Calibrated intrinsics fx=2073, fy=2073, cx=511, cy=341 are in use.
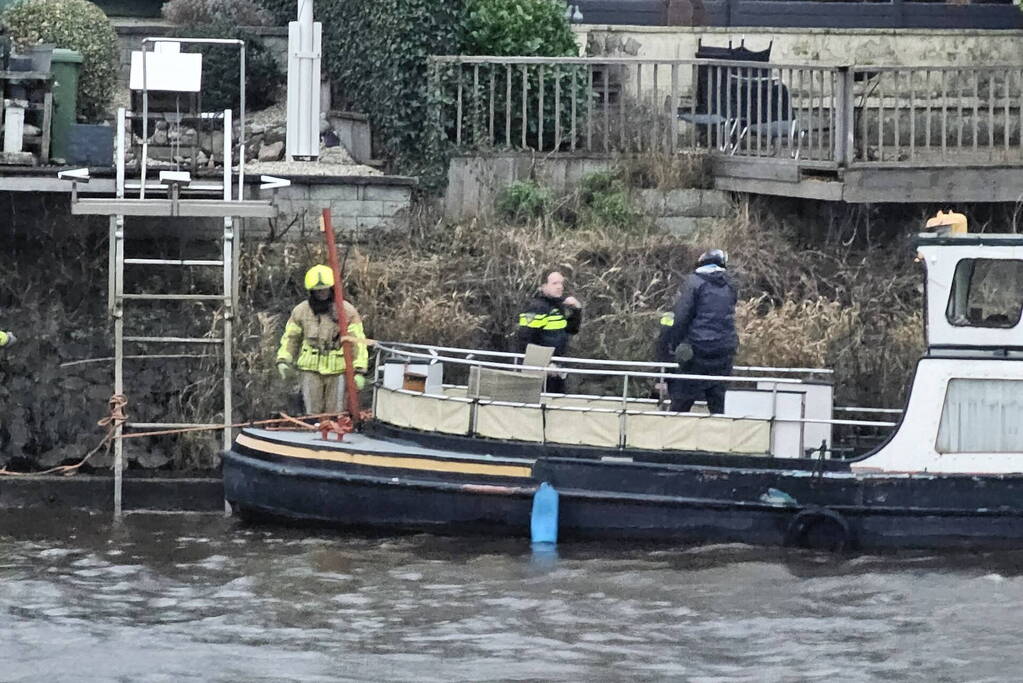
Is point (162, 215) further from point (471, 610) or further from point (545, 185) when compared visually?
point (545, 185)

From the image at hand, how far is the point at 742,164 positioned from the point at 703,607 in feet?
23.3

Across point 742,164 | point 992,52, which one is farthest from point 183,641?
point 992,52

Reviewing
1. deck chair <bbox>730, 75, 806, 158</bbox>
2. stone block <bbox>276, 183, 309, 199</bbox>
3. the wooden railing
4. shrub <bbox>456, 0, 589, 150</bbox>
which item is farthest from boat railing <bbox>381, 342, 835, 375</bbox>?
shrub <bbox>456, 0, 589, 150</bbox>

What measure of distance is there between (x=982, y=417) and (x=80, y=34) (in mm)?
9810

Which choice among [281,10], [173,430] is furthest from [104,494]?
[281,10]

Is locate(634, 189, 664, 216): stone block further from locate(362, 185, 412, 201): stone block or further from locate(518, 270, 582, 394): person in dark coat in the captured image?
locate(518, 270, 582, 394): person in dark coat

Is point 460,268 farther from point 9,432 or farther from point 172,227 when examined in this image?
point 9,432

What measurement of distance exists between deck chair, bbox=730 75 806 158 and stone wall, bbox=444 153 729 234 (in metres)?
0.67

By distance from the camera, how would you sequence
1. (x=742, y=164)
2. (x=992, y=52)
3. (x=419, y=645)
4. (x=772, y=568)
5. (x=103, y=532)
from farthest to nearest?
1. (x=992, y=52)
2. (x=742, y=164)
3. (x=103, y=532)
4. (x=772, y=568)
5. (x=419, y=645)

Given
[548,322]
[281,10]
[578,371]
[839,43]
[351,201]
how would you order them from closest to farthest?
1. [578,371]
2. [548,322]
3. [351,201]
4. [281,10]
5. [839,43]

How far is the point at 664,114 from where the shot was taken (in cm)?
2036

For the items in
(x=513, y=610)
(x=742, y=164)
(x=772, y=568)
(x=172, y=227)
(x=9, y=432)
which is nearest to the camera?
(x=513, y=610)

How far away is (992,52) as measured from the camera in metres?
Result: 23.7

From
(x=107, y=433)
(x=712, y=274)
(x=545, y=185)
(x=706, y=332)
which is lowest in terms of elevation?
(x=107, y=433)
